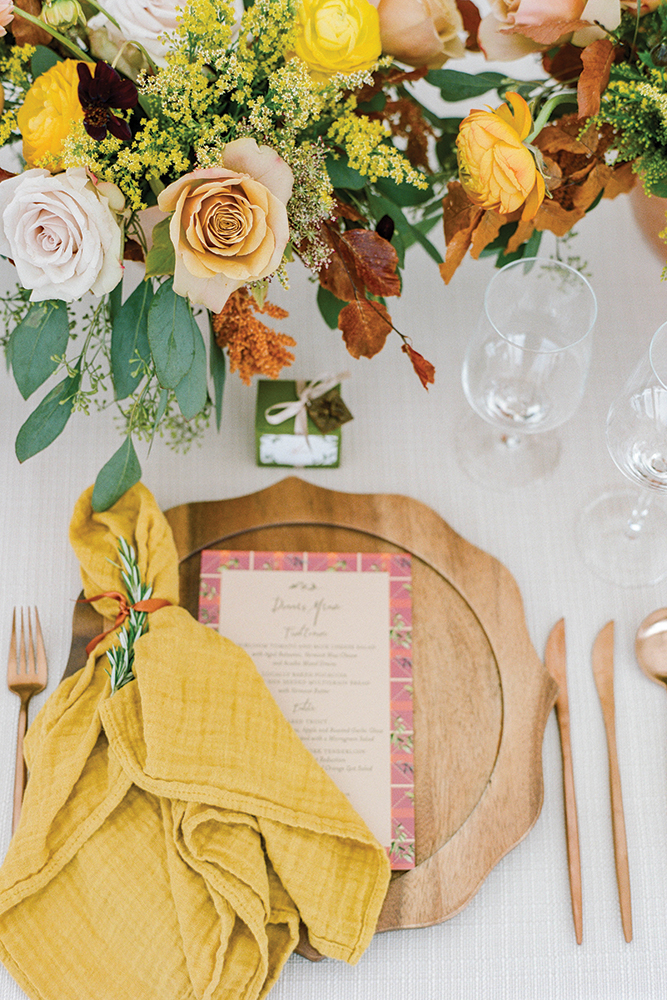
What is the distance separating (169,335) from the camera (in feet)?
2.25

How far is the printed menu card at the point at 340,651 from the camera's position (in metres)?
0.76

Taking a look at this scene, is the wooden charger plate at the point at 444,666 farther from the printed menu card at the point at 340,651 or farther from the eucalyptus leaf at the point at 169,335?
the eucalyptus leaf at the point at 169,335

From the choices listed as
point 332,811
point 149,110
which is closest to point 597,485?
point 332,811

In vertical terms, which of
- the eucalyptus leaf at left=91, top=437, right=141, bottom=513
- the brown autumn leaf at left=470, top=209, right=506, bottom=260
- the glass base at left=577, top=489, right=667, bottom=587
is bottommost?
the glass base at left=577, top=489, right=667, bottom=587

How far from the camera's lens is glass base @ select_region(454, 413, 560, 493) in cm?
91

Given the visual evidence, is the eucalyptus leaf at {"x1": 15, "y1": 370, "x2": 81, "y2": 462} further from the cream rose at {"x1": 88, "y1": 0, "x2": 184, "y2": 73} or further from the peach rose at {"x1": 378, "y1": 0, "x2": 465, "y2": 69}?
the peach rose at {"x1": 378, "y1": 0, "x2": 465, "y2": 69}

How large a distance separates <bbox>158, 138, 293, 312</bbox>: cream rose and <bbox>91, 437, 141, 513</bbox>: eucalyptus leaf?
0.23m

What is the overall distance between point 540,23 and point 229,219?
32cm

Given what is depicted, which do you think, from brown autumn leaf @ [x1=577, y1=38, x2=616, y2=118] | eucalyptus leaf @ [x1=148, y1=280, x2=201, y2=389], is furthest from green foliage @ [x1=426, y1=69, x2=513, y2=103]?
eucalyptus leaf @ [x1=148, y1=280, x2=201, y2=389]

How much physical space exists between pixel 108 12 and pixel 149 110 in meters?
0.08

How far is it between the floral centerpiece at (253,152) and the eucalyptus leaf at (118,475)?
3cm

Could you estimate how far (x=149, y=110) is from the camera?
0.65 meters

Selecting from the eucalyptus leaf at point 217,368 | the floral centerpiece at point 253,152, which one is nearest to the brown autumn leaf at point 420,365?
the floral centerpiece at point 253,152

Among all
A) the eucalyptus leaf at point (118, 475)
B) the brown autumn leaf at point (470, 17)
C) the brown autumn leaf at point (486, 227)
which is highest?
the brown autumn leaf at point (470, 17)
